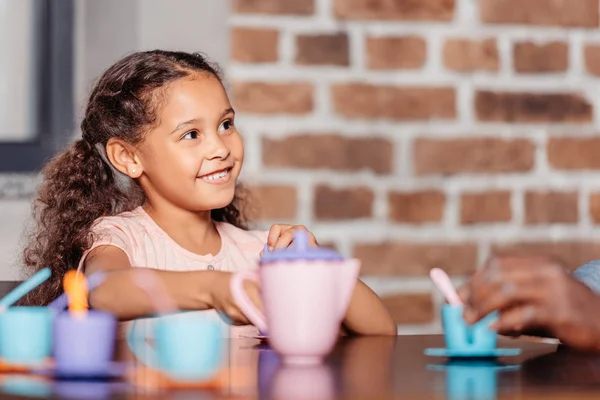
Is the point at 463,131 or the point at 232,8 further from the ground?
the point at 232,8

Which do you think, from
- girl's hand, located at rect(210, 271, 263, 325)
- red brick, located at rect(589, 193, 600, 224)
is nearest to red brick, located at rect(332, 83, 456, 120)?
red brick, located at rect(589, 193, 600, 224)

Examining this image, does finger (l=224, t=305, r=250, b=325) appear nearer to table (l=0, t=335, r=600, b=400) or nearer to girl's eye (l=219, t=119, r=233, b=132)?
table (l=0, t=335, r=600, b=400)

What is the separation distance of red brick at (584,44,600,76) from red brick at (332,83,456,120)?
0.30 metres

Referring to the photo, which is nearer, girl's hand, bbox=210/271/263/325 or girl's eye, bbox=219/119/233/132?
girl's hand, bbox=210/271/263/325

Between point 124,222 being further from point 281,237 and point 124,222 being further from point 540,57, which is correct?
point 540,57

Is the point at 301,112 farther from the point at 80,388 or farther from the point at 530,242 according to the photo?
the point at 80,388

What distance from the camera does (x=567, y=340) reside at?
108cm

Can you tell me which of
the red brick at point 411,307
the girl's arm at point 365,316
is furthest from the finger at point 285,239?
the red brick at point 411,307

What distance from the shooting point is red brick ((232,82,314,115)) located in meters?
2.11

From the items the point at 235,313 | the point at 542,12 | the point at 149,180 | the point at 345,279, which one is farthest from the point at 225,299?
the point at 542,12

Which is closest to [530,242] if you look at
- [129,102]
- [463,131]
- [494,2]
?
[463,131]

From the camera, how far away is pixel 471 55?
7.24ft

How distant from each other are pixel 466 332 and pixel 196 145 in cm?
76

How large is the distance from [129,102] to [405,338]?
0.73 metres
